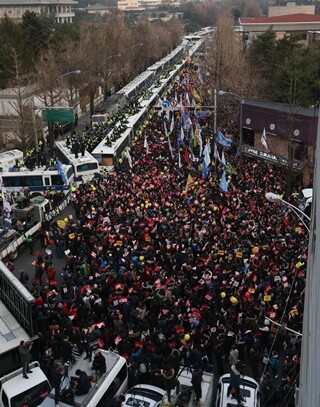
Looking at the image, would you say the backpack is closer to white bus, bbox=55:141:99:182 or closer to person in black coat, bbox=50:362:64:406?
person in black coat, bbox=50:362:64:406

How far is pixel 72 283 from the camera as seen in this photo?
1380 cm

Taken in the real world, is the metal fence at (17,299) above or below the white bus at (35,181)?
above

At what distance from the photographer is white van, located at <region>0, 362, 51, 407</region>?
984 cm

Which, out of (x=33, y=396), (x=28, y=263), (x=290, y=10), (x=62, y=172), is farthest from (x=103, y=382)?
(x=290, y=10)

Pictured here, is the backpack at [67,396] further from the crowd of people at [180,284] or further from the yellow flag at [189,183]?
the yellow flag at [189,183]

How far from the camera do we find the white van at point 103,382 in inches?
367

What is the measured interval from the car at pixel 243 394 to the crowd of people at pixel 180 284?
0.43 metres

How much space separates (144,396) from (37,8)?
109m

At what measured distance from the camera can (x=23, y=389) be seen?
9.95m

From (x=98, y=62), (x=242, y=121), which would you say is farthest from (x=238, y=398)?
(x=98, y=62)

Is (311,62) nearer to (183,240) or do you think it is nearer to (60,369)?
(183,240)

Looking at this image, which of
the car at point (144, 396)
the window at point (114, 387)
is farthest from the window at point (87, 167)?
the car at point (144, 396)

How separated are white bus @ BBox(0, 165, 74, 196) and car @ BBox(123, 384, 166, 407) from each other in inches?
560

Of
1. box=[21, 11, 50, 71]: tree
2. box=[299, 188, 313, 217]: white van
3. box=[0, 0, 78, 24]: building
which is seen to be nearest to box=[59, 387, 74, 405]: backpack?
box=[299, 188, 313, 217]: white van
